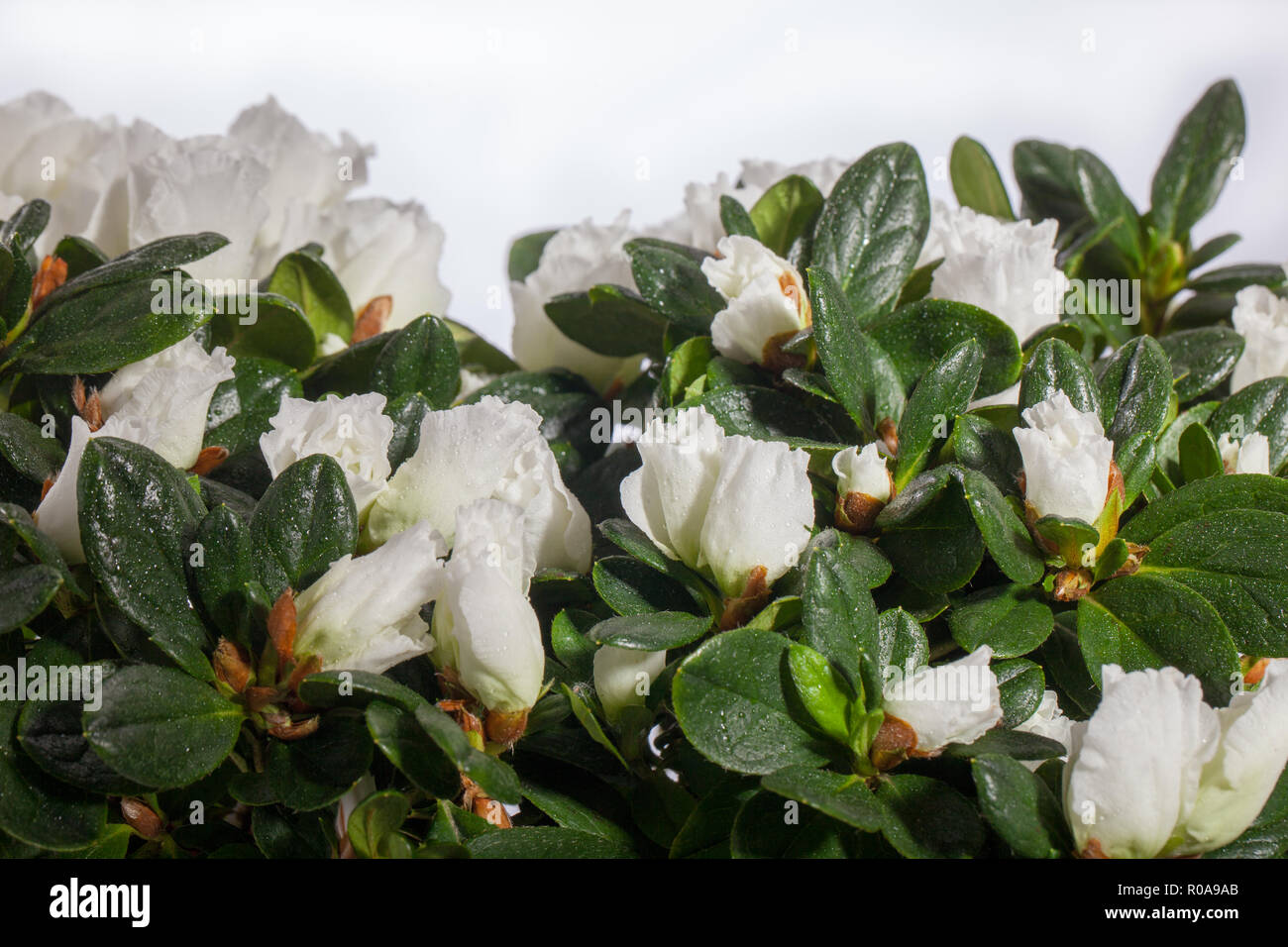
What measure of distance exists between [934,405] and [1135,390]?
125mm

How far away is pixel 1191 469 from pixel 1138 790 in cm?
27

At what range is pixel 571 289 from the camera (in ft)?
3.10

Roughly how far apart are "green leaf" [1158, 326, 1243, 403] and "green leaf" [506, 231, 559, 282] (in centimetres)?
56

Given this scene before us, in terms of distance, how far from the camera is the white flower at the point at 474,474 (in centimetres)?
66

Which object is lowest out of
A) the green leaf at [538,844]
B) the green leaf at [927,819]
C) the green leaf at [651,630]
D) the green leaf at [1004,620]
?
the green leaf at [538,844]

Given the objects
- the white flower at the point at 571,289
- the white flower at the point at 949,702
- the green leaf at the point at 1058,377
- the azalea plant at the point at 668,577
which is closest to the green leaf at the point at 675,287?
the azalea plant at the point at 668,577

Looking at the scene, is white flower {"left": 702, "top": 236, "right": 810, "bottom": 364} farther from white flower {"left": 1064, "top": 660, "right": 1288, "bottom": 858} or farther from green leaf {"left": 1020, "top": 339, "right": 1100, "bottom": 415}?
white flower {"left": 1064, "top": 660, "right": 1288, "bottom": 858}

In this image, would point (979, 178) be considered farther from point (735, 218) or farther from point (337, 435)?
point (337, 435)

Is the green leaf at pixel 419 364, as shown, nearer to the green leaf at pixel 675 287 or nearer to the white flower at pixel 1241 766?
the green leaf at pixel 675 287

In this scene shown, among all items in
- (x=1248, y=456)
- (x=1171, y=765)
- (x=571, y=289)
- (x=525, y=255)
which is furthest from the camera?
(x=525, y=255)

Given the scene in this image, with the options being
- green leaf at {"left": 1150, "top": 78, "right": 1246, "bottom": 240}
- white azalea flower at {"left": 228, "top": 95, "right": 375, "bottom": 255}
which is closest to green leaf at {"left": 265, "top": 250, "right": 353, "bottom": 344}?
white azalea flower at {"left": 228, "top": 95, "right": 375, "bottom": 255}

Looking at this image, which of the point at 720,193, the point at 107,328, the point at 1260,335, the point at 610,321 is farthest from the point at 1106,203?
the point at 107,328
